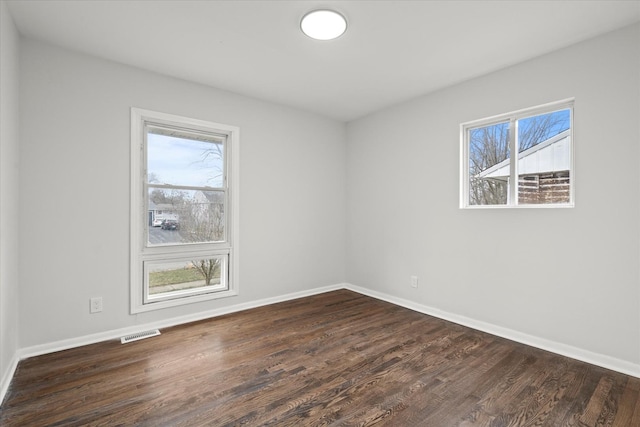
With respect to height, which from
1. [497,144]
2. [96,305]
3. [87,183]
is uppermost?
[497,144]

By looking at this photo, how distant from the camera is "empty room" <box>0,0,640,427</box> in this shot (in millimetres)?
2066

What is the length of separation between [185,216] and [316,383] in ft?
7.34

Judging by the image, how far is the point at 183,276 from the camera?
3395mm

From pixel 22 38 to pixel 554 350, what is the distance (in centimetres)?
511

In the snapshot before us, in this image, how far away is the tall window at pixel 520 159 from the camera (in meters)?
2.68

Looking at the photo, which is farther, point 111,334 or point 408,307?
point 408,307

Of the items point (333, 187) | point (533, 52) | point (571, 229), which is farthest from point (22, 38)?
point (571, 229)

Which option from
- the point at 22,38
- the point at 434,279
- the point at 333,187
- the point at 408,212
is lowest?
the point at 434,279

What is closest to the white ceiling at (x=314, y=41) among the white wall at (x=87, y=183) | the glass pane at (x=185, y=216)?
the white wall at (x=87, y=183)

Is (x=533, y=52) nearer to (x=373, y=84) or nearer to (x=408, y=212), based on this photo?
(x=373, y=84)

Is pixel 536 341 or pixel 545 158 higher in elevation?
pixel 545 158

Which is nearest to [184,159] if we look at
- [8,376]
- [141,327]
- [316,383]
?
[141,327]

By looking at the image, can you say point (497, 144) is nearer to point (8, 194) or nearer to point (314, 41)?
point (314, 41)

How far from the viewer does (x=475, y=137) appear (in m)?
3.33
